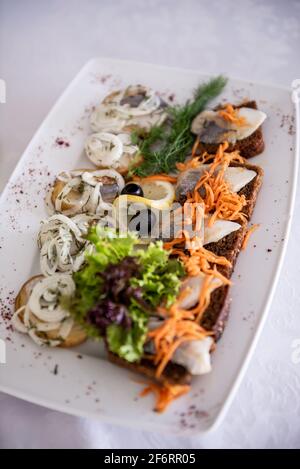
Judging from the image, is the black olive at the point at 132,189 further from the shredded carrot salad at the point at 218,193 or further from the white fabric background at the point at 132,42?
the white fabric background at the point at 132,42

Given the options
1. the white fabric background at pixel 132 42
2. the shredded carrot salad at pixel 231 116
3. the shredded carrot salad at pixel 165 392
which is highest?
the white fabric background at pixel 132 42

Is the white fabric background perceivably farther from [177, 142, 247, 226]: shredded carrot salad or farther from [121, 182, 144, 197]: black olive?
[121, 182, 144, 197]: black olive

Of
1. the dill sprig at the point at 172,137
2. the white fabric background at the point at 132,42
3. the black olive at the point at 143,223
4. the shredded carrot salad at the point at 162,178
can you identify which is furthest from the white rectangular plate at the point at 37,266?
the black olive at the point at 143,223

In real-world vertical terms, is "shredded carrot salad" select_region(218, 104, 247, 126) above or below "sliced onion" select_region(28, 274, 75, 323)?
above

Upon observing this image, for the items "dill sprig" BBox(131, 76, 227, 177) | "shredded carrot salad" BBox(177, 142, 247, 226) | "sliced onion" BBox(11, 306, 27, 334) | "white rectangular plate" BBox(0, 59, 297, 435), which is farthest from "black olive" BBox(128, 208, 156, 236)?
"sliced onion" BBox(11, 306, 27, 334)

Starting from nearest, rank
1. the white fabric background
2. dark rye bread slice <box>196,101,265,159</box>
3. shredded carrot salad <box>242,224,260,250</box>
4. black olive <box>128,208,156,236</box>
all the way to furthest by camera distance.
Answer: shredded carrot salad <box>242,224,260,250</box>, black olive <box>128,208,156,236</box>, dark rye bread slice <box>196,101,265,159</box>, the white fabric background

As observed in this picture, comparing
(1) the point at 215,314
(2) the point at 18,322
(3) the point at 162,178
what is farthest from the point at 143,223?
(2) the point at 18,322

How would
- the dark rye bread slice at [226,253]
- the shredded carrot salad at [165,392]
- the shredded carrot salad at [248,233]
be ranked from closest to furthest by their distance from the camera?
the shredded carrot salad at [165,392] → the dark rye bread slice at [226,253] → the shredded carrot salad at [248,233]

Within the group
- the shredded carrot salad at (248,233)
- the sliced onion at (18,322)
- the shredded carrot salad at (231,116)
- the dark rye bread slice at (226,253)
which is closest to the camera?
the dark rye bread slice at (226,253)
